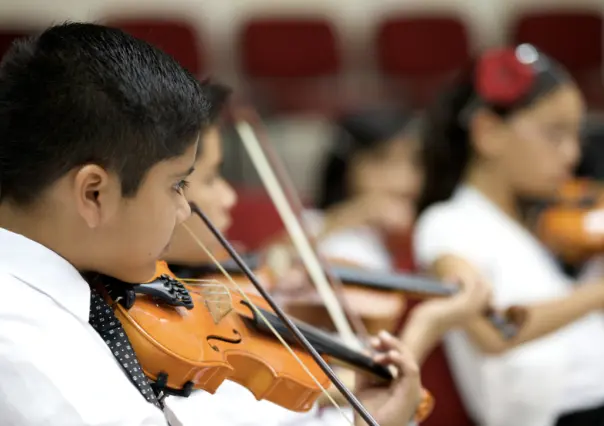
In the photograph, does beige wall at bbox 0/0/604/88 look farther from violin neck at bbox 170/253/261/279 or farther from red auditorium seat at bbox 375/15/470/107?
violin neck at bbox 170/253/261/279

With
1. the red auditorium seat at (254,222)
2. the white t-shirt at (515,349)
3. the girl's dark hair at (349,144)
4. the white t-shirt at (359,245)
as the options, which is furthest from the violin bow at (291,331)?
the red auditorium seat at (254,222)

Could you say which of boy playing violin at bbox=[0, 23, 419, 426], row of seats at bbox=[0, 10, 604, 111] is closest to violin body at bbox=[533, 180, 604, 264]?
boy playing violin at bbox=[0, 23, 419, 426]

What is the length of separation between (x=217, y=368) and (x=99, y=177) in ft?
0.62

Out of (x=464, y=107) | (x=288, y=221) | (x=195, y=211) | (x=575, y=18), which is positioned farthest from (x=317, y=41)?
(x=195, y=211)

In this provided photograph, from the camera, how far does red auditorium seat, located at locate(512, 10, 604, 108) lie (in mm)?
3402

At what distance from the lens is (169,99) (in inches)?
27.4

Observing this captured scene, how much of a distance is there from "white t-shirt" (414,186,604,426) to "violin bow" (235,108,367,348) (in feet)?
0.75

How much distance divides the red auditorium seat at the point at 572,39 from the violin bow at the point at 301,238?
226 centimetres

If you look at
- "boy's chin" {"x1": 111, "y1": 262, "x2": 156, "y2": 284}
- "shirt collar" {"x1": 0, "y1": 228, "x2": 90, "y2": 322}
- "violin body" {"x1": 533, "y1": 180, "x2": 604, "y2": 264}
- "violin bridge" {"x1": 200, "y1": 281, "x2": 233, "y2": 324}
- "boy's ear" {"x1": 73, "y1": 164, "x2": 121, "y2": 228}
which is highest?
"boy's ear" {"x1": 73, "y1": 164, "x2": 121, "y2": 228}

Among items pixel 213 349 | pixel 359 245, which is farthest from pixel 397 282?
pixel 359 245

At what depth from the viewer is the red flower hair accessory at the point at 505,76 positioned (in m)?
1.49

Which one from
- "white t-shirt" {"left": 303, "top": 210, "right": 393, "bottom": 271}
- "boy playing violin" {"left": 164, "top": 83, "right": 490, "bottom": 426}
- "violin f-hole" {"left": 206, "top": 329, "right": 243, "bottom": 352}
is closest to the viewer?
"violin f-hole" {"left": 206, "top": 329, "right": 243, "bottom": 352}

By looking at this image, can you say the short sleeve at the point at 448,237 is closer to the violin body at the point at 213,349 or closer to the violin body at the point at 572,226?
the violin body at the point at 572,226

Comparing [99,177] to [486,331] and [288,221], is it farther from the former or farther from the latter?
[486,331]
